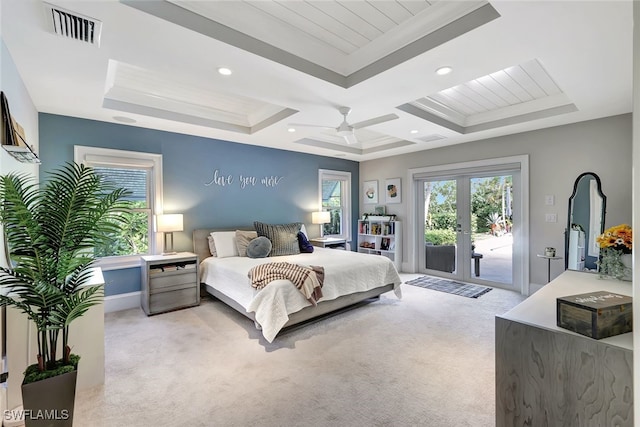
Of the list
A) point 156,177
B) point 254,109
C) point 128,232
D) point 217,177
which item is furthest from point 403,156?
point 128,232

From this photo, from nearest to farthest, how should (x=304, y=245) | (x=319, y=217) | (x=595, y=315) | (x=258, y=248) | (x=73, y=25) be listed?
(x=595, y=315), (x=73, y=25), (x=258, y=248), (x=304, y=245), (x=319, y=217)

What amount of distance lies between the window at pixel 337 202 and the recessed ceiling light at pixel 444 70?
→ 386 cm

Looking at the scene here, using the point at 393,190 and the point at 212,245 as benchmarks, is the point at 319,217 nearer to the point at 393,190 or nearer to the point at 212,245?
the point at 393,190

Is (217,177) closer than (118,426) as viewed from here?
No

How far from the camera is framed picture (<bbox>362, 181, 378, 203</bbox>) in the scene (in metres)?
6.43

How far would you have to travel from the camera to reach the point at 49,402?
1.54m

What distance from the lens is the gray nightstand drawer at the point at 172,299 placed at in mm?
3619

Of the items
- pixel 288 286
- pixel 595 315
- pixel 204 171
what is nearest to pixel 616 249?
pixel 595 315

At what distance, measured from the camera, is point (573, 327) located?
1.19 metres

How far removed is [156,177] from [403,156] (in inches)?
172

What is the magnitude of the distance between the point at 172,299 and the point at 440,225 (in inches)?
179

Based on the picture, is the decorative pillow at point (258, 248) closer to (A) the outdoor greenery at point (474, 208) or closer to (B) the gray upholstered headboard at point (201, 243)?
(B) the gray upholstered headboard at point (201, 243)

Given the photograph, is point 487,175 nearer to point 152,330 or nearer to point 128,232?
point 152,330

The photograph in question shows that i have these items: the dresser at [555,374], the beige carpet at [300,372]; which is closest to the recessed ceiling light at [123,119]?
the beige carpet at [300,372]
